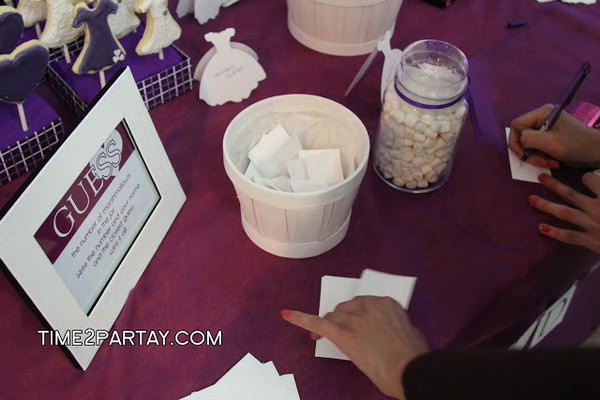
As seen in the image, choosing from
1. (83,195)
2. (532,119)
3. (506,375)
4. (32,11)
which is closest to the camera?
(506,375)

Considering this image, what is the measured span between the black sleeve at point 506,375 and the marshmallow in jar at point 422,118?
14.7 inches

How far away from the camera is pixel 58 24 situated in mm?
931

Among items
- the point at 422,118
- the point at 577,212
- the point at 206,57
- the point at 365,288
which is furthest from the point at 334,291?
the point at 206,57

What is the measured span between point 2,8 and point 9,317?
42 cm

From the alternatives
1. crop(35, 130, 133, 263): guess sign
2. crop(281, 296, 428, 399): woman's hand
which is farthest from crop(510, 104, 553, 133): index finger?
crop(35, 130, 133, 263): guess sign

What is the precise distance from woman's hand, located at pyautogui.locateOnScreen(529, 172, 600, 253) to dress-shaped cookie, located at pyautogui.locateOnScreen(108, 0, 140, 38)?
0.76 m

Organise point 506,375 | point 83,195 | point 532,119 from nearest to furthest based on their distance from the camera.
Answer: point 506,375
point 83,195
point 532,119

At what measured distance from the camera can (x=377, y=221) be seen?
981 mm

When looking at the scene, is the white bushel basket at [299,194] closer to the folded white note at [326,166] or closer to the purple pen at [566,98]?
the folded white note at [326,166]

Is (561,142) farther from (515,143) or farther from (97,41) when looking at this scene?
(97,41)

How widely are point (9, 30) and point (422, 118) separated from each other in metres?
0.61

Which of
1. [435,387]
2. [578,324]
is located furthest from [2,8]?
[578,324]

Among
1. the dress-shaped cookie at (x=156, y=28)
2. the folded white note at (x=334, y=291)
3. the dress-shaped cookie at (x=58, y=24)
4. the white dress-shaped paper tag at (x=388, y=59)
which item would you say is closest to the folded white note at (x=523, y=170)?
the white dress-shaped paper tag at (x=388, y=59)

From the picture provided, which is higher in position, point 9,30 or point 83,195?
point 9,30
